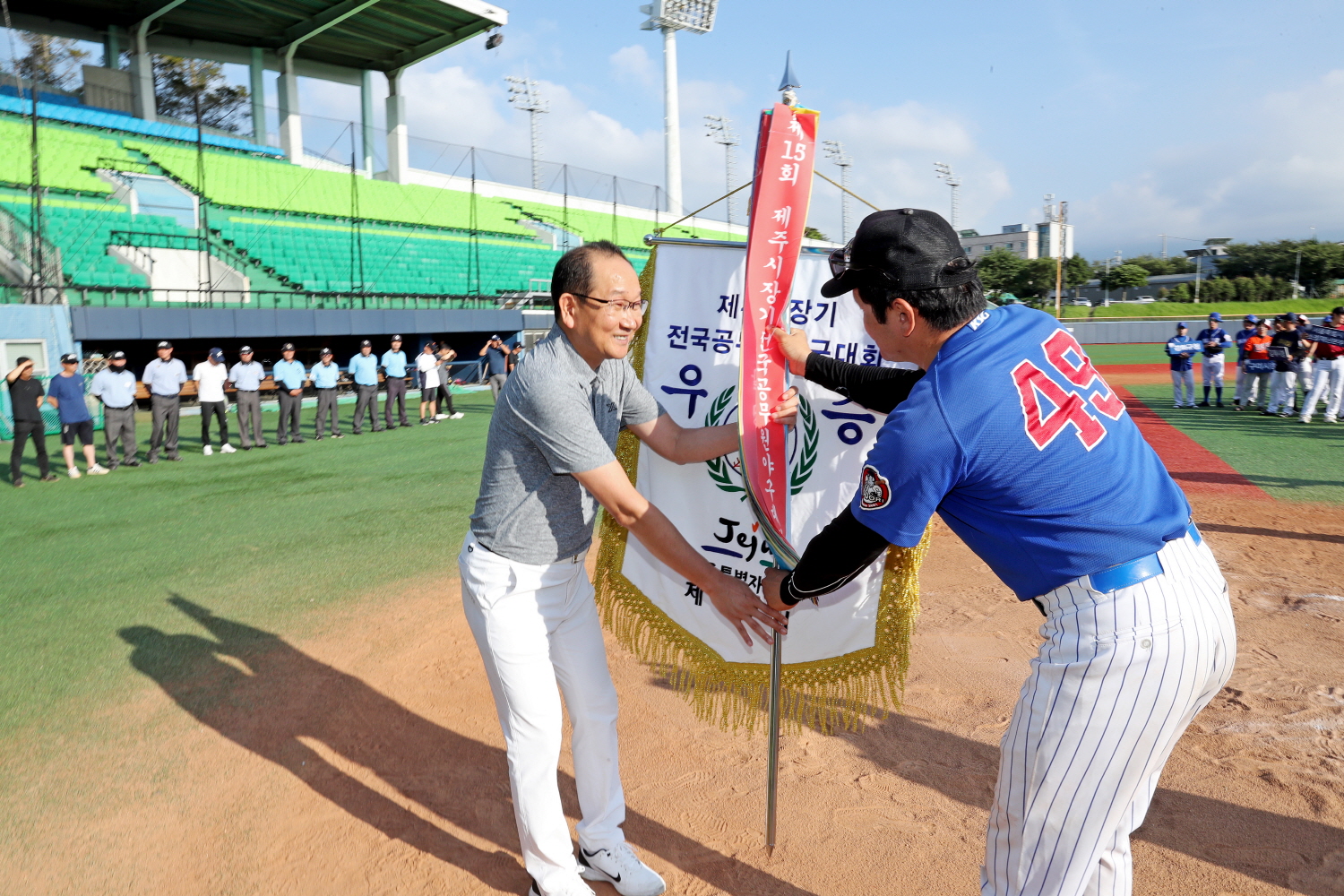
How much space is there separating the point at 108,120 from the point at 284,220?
642 centimetres

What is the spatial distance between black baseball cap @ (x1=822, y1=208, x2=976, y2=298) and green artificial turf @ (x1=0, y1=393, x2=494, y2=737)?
4.51 meters

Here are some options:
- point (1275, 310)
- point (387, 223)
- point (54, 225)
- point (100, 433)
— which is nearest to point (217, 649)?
point (100, 433)

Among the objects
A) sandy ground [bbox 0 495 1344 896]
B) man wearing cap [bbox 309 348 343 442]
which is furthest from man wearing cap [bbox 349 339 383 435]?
sandy ground [bbox 0 495 1344 896]

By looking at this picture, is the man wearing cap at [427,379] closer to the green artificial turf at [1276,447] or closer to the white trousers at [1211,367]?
the green artificial turf at [1276,447]

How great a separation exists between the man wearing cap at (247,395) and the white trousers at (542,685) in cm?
1316

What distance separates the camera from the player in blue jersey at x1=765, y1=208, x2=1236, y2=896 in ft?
5.97

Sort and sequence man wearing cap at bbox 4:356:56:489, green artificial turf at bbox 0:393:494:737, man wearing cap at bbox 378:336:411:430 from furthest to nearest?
man wearing cap at bbox 378:336:411:430, man wearing cap at bbox 4:356:56:489, green artificial turf at bbox 0:393:494:737

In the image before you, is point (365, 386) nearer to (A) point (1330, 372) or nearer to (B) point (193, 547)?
(B) point (193, 547)

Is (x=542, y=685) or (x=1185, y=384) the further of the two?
(x=1185, y=384)

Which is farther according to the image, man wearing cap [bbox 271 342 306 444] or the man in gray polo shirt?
man wearing cap [bbox 271 342 306 444]

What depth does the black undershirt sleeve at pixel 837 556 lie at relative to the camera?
2.00 metres

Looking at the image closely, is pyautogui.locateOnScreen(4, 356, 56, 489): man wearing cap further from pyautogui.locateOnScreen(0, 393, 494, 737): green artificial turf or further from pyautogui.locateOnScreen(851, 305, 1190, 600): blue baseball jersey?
pyautogui.locateOnScreen(851, 305, 1190, 600): blue baseball jersey

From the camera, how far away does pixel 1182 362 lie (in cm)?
1659

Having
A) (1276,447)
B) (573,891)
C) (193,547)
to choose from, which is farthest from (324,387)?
(1276,447)
